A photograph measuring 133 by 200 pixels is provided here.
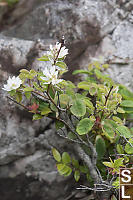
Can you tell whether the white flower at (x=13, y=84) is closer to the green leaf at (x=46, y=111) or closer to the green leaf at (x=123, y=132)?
the green leaf at (x=46, y=111)

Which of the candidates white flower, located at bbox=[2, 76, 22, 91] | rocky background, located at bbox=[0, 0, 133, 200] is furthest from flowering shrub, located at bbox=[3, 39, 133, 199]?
rocky background, located at bbox=[0, 0, 133, 200]

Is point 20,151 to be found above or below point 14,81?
below

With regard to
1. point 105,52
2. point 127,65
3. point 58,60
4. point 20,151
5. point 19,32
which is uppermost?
point 19,32

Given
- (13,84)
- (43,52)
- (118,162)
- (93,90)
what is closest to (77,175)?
(118,162)

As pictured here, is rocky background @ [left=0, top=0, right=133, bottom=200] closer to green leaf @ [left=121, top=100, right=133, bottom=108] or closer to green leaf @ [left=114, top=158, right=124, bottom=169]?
green leaf @ [left=121, top=100, right=133, bottom=108]

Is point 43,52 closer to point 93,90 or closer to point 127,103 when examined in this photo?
point 93,90

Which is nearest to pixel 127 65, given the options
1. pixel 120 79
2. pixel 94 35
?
pixel 120 79

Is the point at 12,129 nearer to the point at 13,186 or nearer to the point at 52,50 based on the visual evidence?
the point at 13,186
